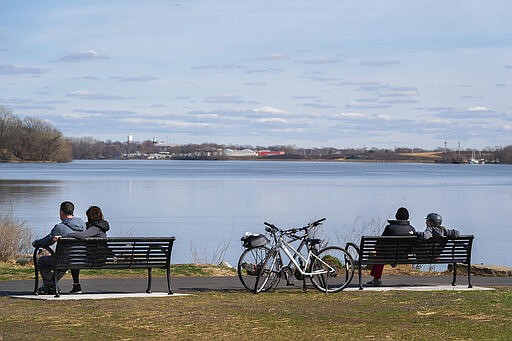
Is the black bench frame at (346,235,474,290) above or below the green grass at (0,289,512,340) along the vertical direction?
above

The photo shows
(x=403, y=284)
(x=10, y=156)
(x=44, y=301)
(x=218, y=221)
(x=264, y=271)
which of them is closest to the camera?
(x=44, y=301)

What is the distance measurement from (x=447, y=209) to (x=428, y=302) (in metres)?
37.4

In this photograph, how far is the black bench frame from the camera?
13844 mm

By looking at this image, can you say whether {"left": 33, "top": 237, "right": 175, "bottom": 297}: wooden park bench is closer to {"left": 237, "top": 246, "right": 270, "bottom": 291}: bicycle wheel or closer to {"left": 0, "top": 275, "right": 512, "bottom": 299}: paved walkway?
{"left": 0, "top": 275, "right": 512, "bottom": 299}: paved walkway

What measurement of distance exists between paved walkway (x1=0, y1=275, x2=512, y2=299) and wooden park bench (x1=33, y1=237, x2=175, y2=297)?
0.40 meters

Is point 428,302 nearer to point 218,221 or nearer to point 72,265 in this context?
point 72,265

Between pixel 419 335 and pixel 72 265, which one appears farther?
pixel 72 265

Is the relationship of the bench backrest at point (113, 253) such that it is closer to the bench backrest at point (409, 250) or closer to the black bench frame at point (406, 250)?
the black bench frame at point (406, 250)

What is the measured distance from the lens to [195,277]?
51.4ft

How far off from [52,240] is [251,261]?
2.85 m

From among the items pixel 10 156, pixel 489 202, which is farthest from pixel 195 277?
pixel 10 156

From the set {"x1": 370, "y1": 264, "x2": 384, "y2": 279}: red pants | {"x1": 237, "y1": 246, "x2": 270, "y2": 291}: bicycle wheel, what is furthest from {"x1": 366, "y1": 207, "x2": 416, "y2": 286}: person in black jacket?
{"x1": 237, "y1": 246, "x2": 270, "y2": 291}: bicycle wheel

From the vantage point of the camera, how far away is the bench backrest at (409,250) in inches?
546

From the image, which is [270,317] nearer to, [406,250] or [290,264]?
[290,264]
